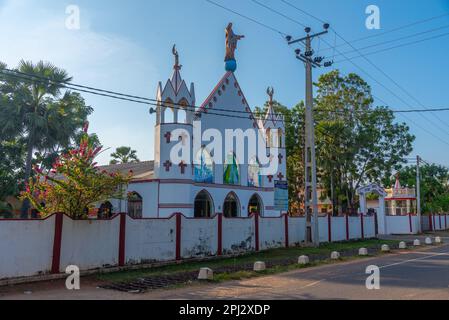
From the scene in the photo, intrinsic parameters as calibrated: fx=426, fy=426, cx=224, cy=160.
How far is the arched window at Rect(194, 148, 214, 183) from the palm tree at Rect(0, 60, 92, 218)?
7.55 metres

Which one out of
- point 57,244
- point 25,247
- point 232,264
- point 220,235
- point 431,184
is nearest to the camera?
point 25,247

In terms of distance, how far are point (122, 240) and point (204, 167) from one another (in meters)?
11.0

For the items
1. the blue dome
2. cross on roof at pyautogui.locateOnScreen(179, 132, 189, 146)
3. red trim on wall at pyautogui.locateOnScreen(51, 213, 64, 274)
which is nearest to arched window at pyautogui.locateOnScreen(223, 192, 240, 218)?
cross on roof at pyautogui.locateOnScreen(179, 132, 189, 146)

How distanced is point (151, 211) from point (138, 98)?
842 centimetres

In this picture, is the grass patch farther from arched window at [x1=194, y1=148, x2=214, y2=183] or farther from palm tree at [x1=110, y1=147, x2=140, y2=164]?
palm tree at [x1=110, y1=147, x2=140, y2=164]

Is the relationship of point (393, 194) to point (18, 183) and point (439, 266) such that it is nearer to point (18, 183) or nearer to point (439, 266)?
point (439, 266)

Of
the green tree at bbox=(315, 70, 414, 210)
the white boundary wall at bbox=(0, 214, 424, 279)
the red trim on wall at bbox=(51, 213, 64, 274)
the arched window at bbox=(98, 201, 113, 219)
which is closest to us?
the white boundary wall at bbox=(0, 214, 424, 279)

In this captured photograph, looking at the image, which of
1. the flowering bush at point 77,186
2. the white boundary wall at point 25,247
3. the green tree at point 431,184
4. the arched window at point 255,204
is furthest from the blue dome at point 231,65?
the green tree at point 431,184

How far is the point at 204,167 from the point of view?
84.8 feet

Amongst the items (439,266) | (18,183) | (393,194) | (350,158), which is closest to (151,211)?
(18,183)

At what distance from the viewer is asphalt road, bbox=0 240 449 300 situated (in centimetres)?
1030

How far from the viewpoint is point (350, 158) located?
39344mm

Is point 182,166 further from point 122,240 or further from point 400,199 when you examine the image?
point 400,199

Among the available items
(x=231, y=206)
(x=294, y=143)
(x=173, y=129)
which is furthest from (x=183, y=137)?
(x=294, y=143)
